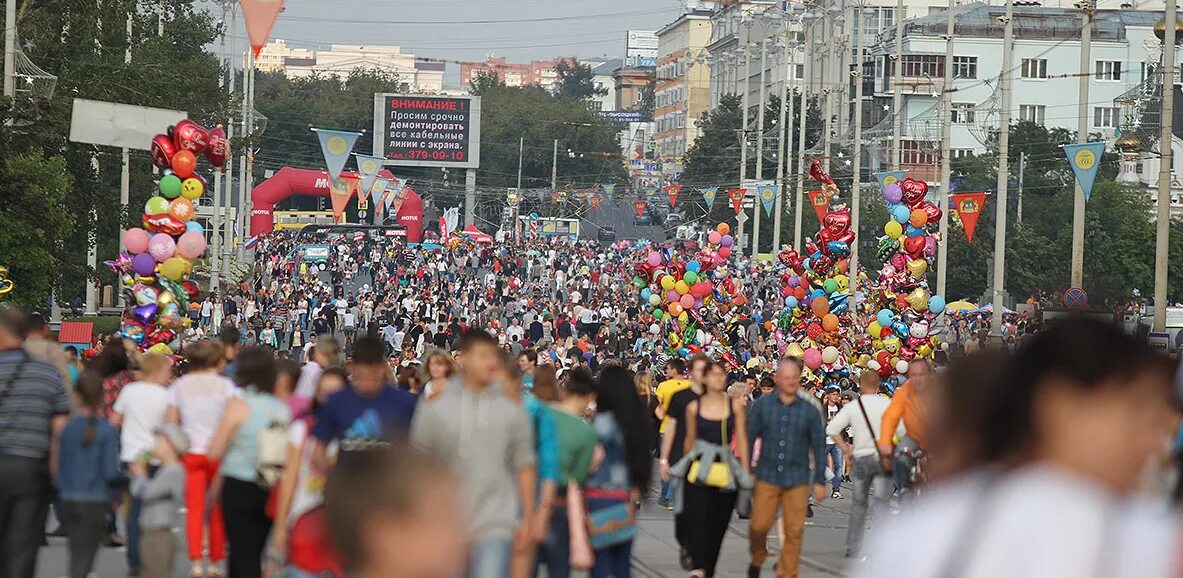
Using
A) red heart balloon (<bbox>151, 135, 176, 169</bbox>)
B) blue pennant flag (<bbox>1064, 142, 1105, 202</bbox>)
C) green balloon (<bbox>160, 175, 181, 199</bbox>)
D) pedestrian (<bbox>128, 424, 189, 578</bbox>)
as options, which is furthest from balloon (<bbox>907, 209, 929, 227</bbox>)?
pedestrian (<bbox>128, 424, 189, 578</bbox>)

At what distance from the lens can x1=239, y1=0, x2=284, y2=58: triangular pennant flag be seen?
35594mm

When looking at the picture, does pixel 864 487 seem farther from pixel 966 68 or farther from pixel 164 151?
pixel 966 68

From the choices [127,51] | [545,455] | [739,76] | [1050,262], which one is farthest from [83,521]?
[739,76]

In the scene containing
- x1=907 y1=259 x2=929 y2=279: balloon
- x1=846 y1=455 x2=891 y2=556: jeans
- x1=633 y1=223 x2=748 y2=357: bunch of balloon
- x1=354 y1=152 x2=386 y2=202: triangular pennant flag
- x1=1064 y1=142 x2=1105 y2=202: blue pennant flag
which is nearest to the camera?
x1=846 y1=455 x2=891 y2=556: jeans

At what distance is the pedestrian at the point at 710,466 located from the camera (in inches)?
452

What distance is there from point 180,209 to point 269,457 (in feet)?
44.4

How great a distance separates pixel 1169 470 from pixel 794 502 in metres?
7.03

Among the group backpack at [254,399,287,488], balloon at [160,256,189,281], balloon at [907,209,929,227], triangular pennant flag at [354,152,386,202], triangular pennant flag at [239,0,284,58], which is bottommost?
backpack at [254,399,287,488]

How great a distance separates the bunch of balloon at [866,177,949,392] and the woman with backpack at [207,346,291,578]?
18085 millimetres

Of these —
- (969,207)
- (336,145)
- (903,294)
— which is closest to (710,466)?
(903,294)

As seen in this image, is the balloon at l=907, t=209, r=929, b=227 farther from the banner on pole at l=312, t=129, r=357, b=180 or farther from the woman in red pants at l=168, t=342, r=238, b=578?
the banner on pole at l=312, t=129, r=357, b=180

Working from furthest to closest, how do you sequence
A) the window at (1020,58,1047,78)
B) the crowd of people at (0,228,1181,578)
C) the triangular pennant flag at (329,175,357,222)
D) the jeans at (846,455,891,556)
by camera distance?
1. the window at (1020,58,1047,78)
2. the triangular pennant flag at (329,175,357,222)
3. the jeans at (846,455,891,556)
4. the crowd of people at (0,228,1181,578)

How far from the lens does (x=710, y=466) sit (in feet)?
37.7

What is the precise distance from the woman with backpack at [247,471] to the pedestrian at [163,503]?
75cm
